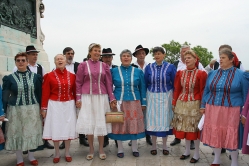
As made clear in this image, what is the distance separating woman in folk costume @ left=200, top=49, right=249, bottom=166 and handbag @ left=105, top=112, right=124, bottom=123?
1375 mm

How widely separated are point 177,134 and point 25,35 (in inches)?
255

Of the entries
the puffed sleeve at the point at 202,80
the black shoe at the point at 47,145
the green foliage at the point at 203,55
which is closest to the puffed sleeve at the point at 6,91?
the black shoe at the point at 47,145

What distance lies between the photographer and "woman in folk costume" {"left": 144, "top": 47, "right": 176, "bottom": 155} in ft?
16.3

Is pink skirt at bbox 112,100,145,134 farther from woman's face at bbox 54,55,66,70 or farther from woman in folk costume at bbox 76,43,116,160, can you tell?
woman's face at bbox 54,55,66,70

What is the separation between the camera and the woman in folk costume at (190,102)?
15.0ft

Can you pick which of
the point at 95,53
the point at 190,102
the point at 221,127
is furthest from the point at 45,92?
the point at 221,127

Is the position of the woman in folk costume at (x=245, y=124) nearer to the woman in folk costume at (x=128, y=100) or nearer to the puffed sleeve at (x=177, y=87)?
the puffed sleeve at (x=177, y=87)

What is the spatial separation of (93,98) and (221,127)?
219cm

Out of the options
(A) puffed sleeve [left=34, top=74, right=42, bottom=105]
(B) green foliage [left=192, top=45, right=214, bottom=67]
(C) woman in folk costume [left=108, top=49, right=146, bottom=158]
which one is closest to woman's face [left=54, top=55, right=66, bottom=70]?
(A) puffed sleeve [left=34, top=74, right=42, bottom=105]

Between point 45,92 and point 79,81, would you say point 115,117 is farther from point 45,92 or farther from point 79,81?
point 45,92

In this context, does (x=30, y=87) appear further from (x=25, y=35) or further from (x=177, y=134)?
(x=25, y=35)

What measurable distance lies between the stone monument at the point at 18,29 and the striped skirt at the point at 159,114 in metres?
4.11

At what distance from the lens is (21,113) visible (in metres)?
4.52

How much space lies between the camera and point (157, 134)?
16.3 ft
